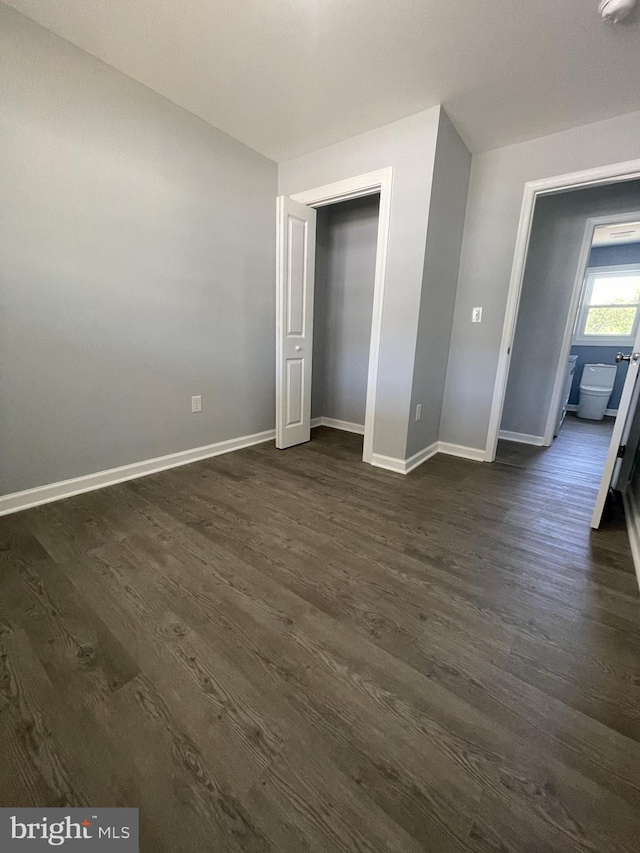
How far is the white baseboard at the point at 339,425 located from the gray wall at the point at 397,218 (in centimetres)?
95

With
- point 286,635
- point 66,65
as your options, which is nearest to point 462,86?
point 66,65

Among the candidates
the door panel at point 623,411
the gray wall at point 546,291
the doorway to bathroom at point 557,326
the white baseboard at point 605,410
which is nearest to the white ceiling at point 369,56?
the doorway to bathroom at point 557,326

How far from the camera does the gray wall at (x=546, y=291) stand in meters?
2.91

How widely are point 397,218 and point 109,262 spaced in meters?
1.87

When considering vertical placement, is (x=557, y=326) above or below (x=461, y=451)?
above

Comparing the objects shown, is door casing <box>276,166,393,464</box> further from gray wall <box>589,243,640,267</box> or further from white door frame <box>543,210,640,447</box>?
gray wall <box>589,243,640,267</box>

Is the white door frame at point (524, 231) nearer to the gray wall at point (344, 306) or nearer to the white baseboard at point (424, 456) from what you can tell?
the white baseboard at point (424, 456)

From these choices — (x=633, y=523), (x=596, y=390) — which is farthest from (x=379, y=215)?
(x=596, y=390)

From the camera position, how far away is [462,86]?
1896 mm

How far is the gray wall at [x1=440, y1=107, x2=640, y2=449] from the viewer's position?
2.19 meters

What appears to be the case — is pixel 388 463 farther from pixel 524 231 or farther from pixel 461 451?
pixel 524 231

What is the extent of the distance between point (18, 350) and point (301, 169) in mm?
2422

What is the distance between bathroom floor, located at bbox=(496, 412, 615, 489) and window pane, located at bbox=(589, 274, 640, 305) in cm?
214

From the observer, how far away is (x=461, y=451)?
302cm
